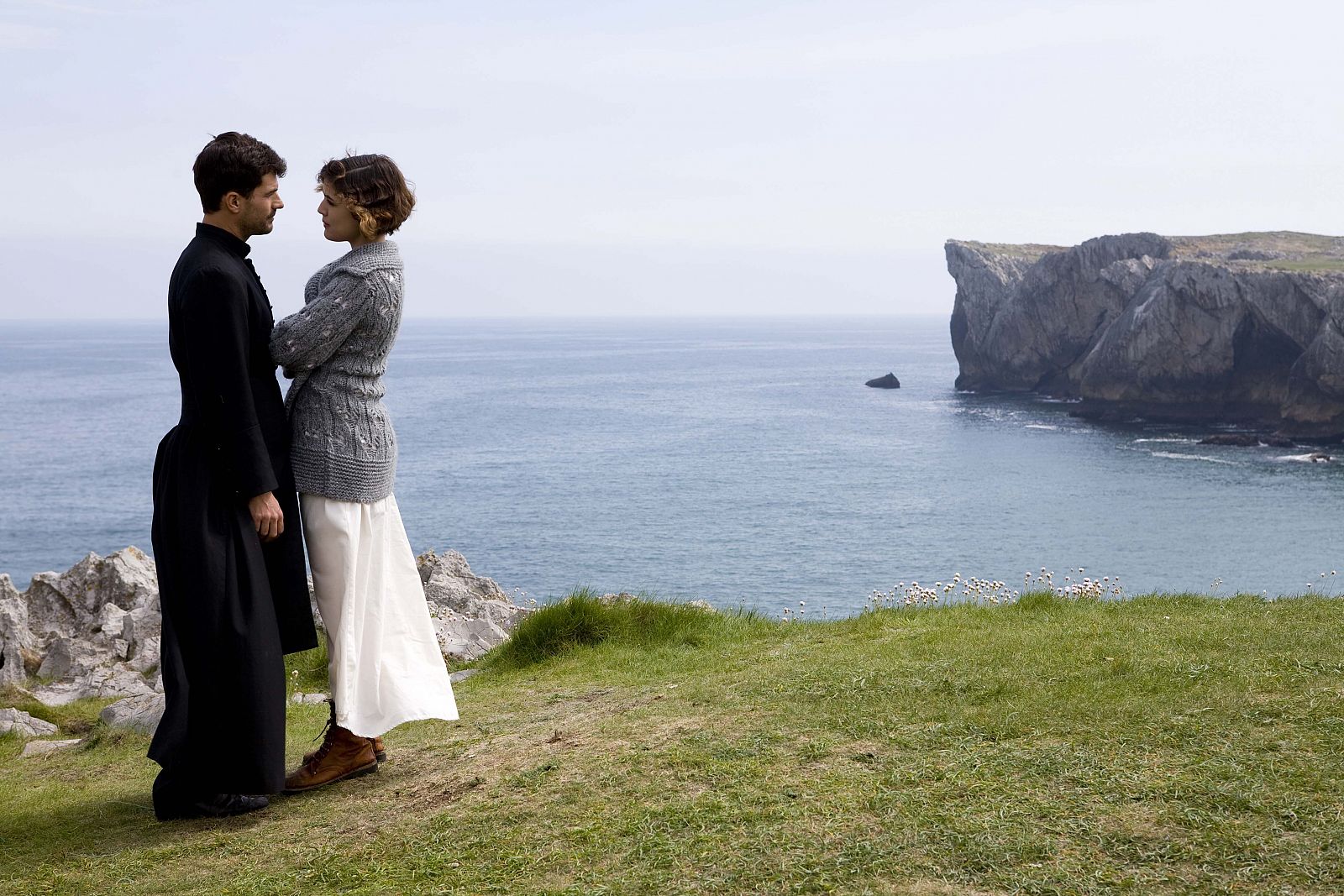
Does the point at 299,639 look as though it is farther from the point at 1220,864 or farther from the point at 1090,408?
the point at 1090,408

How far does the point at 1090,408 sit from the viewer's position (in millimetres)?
95625

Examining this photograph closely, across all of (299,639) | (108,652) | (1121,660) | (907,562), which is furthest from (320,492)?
(907,562)

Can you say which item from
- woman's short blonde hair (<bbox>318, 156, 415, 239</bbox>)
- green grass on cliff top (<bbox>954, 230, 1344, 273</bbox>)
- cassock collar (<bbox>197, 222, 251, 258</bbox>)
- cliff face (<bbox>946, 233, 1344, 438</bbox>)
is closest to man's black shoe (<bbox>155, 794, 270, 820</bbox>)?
cassock collar (<bbox>197, 222, 251, 258</bbox>)

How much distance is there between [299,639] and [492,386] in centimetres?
13028

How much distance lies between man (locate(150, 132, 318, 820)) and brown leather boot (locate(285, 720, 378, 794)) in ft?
0.84

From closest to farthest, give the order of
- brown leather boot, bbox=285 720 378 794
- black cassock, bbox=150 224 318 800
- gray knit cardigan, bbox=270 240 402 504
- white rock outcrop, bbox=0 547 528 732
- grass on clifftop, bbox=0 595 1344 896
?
grass on clifftop, bbox=0 595 1344 896 → black cassock, bbox=150 224 318 800 → gray knit cardigan, bbox=270 240 402 504 → brown leather boot, bbox=285 720 378 794 → white rock outcrop, bbox=0 547 528 732

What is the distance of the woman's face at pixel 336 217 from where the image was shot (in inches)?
209

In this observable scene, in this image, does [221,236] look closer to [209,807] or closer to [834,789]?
[209,807]

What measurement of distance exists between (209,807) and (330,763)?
0.58 m

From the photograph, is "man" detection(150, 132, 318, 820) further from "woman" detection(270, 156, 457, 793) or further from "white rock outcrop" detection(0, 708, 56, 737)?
"white rock outcrop" detection(0, 708, 56, 737)

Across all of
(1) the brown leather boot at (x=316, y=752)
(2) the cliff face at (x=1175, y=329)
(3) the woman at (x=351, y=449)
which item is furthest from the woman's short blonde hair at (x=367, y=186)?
(2) the cliff face at (x=1175, y=329)

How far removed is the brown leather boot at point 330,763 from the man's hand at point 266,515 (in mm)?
998

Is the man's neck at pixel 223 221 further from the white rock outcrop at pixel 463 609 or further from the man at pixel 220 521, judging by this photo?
the white rock outcrop at pixel 463 609

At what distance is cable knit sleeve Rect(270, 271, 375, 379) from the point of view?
17.1 feet
